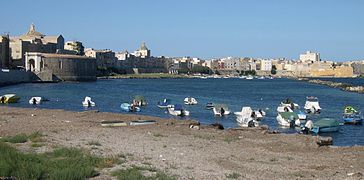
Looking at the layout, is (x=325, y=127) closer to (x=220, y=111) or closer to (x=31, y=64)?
(x=220, y=111)

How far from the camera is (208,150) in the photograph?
1731 centimetres

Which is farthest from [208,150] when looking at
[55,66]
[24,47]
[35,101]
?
[24,47]

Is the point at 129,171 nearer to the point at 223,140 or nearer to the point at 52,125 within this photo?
the point at 223,140

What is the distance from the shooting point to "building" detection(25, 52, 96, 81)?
101 metres

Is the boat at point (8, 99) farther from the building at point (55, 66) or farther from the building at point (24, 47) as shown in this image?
the building at point (24, 47)

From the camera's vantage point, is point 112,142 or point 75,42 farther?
point 75,42

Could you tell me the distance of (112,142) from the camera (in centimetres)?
1788

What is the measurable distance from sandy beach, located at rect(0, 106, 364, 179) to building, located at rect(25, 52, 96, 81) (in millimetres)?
79607

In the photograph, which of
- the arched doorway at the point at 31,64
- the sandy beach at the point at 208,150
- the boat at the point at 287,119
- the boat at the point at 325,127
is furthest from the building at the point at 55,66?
the sandy beach at the point at 208,150

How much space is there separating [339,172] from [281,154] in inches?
144

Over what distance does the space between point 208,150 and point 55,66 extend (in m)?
90.2

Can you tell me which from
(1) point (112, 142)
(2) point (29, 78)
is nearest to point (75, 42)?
(2) point (29, 78)

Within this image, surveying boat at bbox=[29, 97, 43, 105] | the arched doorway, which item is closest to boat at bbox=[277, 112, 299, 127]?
boat at bbox=[29, 97, 43, 105]

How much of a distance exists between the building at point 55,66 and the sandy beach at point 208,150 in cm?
7961
